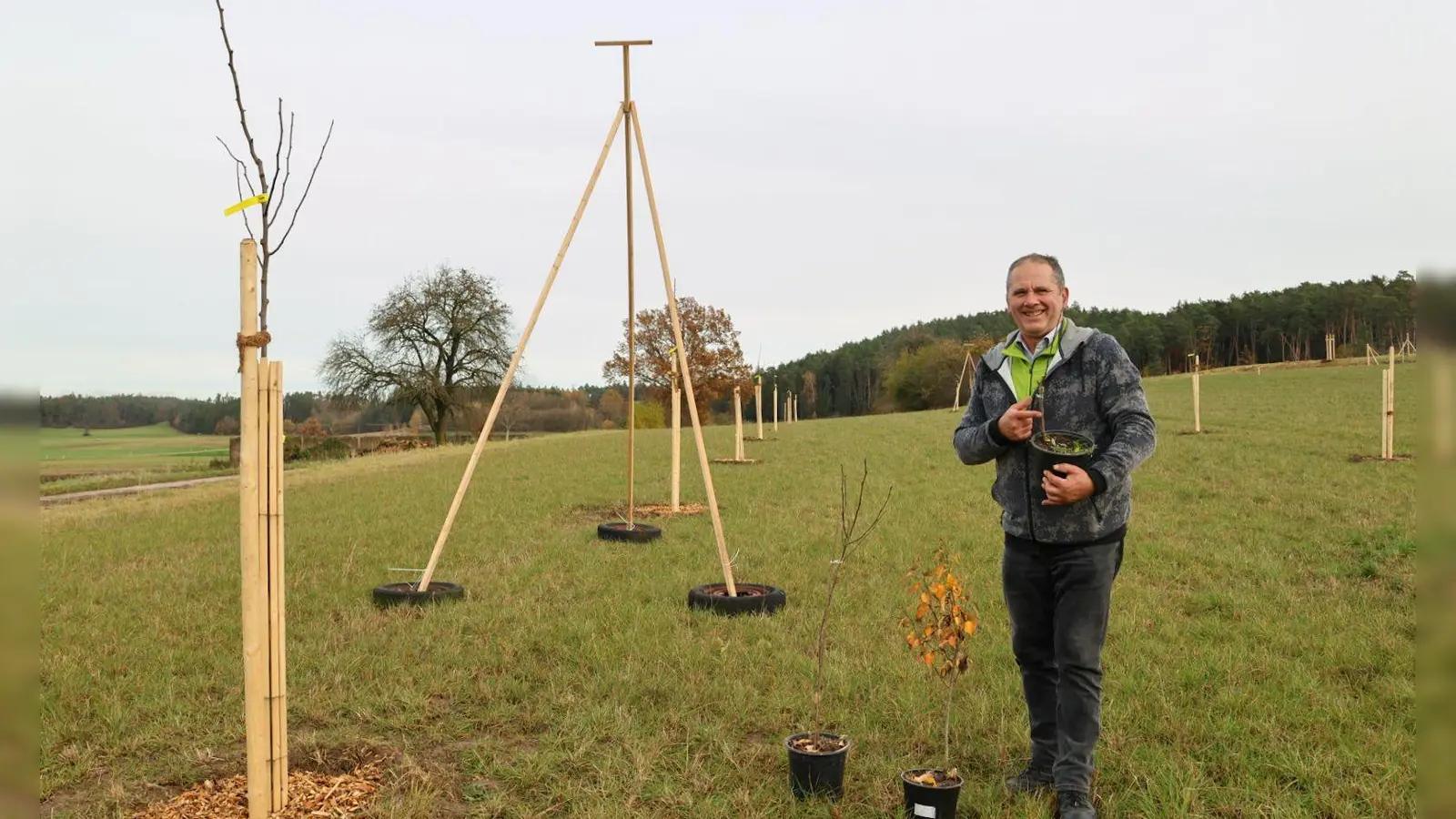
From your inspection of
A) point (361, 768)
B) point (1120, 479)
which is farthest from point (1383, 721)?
point (361, 768)

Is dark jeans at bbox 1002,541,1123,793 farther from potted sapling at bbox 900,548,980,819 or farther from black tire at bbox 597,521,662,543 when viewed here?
black tire at bbox 597,521,662,543

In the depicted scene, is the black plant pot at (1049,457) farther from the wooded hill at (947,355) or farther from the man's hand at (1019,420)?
the wooded hill at (947,355)

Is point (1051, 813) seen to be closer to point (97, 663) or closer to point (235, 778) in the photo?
point (235, 778)

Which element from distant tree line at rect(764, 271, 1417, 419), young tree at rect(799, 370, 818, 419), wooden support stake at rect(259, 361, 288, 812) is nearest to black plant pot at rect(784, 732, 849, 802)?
wooden support stake at rect(259, 361, 288, 812)

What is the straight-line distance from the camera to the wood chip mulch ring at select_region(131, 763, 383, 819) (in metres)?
3.34

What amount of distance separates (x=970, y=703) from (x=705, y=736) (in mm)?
1423

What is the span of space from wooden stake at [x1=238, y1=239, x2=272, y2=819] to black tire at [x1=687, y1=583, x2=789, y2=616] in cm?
339

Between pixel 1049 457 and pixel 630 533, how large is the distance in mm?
6455

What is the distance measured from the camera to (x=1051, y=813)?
11.1ft

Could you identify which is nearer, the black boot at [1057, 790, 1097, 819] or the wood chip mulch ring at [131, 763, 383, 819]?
the black boot at [1057, 790, 1097, 819]

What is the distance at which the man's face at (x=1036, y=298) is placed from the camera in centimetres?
331

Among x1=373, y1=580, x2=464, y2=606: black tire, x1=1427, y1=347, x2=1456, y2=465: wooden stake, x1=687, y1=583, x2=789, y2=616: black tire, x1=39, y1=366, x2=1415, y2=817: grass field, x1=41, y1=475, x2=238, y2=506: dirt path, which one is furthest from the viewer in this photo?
x1=41, y1=475, x2=238, y2=506: dirt path

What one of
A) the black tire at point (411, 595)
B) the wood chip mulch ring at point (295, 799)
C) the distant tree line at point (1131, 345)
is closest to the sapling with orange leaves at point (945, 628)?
the wood chip mulch ring at point (295, 799)

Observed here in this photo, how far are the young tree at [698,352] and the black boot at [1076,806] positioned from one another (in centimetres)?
3786
